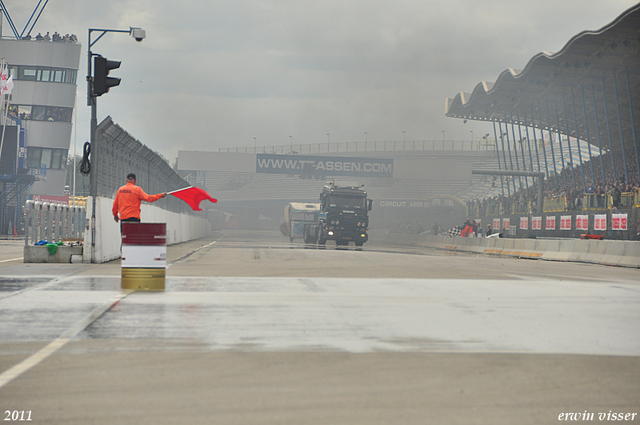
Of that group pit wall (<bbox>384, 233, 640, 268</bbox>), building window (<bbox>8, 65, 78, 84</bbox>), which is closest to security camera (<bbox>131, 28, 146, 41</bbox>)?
pit wall (<bbox>384, 233, 640, 268</bbox>)

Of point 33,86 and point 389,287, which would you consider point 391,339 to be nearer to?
point 389,287

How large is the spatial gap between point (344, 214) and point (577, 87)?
2740 centimetres

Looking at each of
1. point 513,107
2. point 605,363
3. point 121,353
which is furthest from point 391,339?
point 513,107

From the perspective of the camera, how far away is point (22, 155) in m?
58.1

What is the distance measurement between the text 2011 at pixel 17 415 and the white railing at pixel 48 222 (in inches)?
564

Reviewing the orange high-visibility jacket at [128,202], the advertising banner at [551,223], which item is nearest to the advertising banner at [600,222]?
the advertising banner at [551,223]

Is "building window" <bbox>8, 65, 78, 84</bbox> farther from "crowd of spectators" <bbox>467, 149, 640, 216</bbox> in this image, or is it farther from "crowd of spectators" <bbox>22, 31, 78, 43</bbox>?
"crowd of spectators" <bbox>467, 149, 640, 216</bbox>

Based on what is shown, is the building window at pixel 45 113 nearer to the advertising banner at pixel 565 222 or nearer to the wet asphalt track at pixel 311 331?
the advertising banner at pixel 565 222

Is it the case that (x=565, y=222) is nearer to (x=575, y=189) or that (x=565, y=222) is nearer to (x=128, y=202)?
(x=575, y=189)

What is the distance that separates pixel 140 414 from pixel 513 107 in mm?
65231

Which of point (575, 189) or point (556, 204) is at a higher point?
point (575, 189)

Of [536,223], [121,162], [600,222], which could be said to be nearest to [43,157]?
[536,223]

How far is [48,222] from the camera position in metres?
19.0

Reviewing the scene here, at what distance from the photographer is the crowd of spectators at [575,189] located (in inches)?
1566
